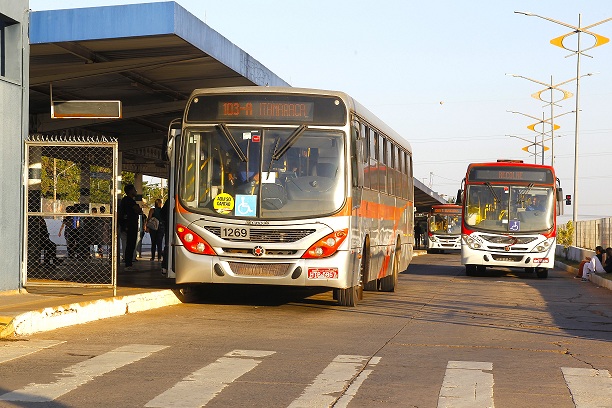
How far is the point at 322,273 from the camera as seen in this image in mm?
15523

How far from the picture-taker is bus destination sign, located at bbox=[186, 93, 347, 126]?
16.0 meters

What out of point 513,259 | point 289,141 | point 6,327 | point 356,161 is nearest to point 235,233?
point 289,141

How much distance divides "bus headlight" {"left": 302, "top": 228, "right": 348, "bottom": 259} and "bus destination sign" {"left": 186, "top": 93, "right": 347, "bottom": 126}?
1695mm

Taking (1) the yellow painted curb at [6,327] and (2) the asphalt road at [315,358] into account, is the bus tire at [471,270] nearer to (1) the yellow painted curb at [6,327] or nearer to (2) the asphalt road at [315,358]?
(2) the asphalt road at [315,358]

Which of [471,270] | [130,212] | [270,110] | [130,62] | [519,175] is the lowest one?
[471,270]

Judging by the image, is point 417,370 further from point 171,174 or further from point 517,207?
point 517,207

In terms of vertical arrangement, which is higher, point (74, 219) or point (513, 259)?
point (74, 219)

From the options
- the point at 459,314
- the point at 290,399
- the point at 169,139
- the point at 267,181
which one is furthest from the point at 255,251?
the point at 290,399

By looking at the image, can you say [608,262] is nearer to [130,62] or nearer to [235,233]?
[130,62]

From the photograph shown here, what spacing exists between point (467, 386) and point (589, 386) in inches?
42.6

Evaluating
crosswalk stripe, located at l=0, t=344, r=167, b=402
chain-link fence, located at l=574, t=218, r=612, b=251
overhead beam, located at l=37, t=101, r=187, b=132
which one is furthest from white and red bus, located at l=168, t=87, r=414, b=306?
chain-link fence, located at l=574, t=218, r=612, b=251

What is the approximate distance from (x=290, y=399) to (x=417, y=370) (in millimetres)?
2177

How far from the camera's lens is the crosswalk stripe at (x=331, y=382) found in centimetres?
797

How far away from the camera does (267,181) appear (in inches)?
615
